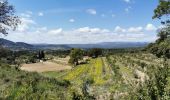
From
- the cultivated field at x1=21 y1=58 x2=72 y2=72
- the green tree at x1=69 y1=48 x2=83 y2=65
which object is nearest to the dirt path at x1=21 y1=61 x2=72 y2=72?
the cultivated field at x1=21 y1=58 x2=72 y2=72

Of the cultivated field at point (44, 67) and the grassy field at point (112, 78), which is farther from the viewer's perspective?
the cultivated field at point (44, 67)

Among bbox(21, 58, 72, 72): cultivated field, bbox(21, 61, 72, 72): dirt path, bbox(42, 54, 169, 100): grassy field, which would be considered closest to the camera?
bbox(42, 54, 169, 100): grassy field

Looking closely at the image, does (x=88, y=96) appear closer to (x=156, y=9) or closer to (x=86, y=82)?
(x=86, y=82)

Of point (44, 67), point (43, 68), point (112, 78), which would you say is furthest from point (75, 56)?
point (112, 78)

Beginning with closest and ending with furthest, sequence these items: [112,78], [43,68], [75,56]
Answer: [112,78], [43,68], [75,56]

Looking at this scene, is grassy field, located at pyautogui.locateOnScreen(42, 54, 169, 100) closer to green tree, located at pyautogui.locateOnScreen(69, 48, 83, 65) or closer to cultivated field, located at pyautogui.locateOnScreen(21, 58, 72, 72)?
cultivated field, located at pyautogui.locateOnScreen(21, 58, 72, 72)

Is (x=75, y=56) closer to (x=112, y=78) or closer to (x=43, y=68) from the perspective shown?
(x=43, y=68)

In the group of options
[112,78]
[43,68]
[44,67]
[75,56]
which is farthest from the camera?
[75,56]

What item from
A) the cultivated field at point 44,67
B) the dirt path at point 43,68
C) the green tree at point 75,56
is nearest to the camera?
the dirt path at point 43,68

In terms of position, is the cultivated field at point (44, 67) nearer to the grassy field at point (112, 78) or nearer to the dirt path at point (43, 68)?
the dirt path at point (43, 68)

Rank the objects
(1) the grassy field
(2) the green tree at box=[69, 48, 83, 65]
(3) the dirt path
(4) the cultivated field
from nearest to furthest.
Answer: (1) the grassy field, (3) the dirt path, (4) the cultivated field, (2) the green tree at box=[69, 48, 83, 65]

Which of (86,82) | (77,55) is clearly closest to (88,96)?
(86,82)

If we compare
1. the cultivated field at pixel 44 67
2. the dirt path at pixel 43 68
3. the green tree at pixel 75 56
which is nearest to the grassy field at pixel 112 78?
the dirt path at pixel 43 68

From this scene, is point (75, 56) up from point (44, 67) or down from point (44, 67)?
up
